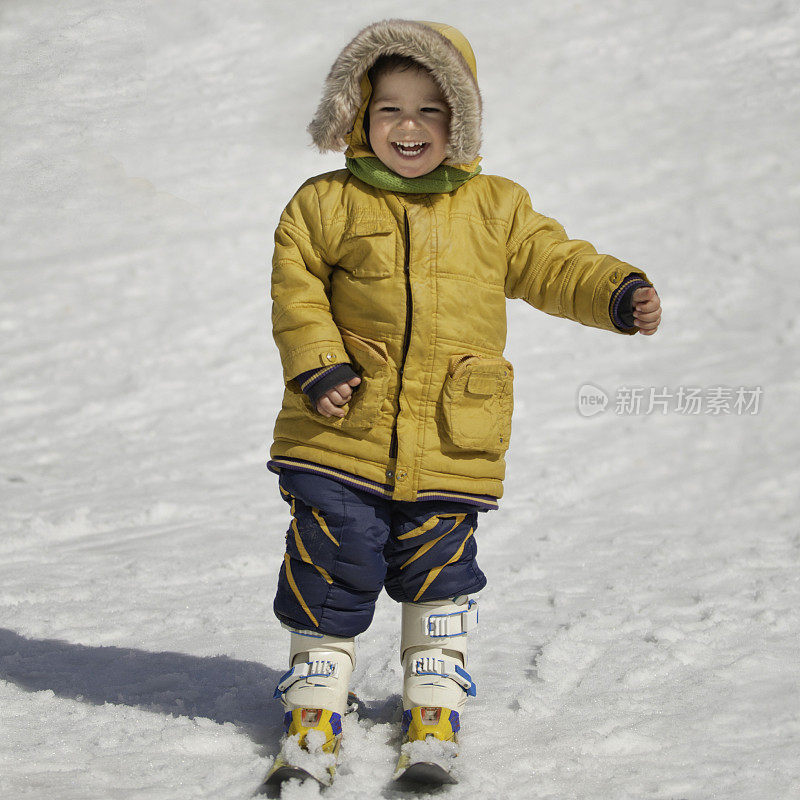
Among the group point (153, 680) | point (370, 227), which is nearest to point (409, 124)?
point (370, 227)

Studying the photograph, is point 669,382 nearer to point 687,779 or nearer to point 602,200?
point 602,200

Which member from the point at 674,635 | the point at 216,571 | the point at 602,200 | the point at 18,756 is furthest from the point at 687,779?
the point at 602,200

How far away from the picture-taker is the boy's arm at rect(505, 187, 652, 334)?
7.43 feet

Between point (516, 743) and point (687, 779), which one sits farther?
point (516, 743)

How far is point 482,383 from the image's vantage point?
2.28 m

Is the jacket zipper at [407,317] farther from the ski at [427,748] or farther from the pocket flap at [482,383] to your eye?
the ski at [427,748]

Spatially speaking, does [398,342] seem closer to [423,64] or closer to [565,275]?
[565,275]

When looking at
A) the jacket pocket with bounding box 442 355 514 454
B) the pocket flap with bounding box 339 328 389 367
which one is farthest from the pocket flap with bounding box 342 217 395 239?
the jacket pocket with bounding box 442 355 514 454

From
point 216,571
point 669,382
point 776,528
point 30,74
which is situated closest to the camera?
point 216,571

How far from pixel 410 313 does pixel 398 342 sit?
73 mm

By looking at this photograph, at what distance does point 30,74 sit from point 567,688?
8220 mm

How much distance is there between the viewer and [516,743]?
238 centimetres

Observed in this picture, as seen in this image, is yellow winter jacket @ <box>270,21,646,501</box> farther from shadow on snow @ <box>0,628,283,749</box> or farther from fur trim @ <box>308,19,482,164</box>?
shadow on snow @ <box>0,628,283,749</box>

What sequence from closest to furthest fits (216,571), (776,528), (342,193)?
(342,193)
(216,571)
(776,528)
